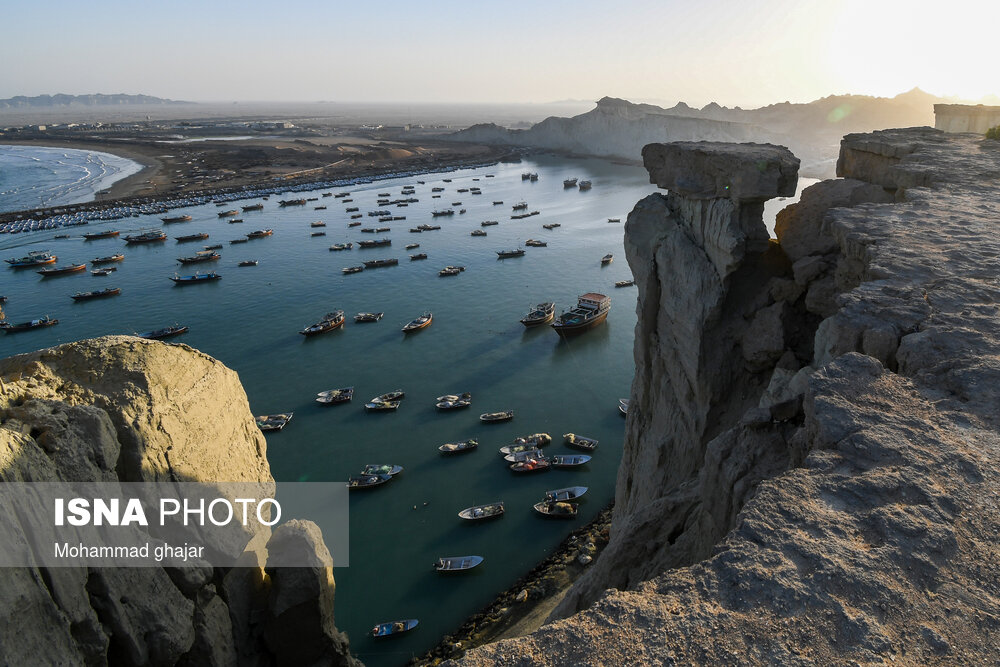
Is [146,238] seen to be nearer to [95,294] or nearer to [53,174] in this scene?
[95,294]

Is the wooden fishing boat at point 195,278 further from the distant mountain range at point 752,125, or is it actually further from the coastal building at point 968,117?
the distant mountain range at point 752,125

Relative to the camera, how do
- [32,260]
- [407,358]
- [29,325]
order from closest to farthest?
[407,358], [29,325], [32,260]

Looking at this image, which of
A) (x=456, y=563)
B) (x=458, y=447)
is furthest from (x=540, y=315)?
(x=456, y=563)

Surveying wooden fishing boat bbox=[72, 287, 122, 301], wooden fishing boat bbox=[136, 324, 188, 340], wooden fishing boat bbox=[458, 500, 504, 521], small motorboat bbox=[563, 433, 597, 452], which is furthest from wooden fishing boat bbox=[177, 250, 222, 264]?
wooden fishing boat bbox=[458, 500, 504, 521]

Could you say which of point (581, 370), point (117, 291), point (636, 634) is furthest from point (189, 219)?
point (636, 634)

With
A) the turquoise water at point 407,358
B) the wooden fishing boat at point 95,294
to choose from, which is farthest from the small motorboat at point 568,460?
the wooden fishing boat at point 95,294

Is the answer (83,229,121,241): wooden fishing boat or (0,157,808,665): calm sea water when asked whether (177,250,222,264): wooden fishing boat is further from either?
(83,229,121,241): wooden fishing boat

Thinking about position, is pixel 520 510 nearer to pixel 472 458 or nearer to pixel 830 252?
pixel 472 458
